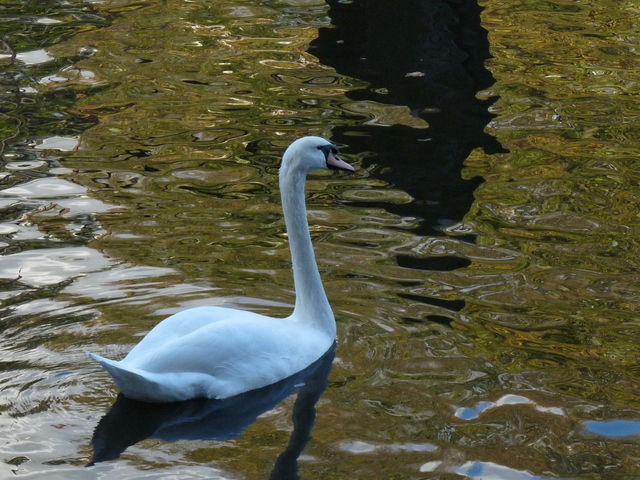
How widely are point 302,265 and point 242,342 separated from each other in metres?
0.91

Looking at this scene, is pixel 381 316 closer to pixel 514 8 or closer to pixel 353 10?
pixel 353 10

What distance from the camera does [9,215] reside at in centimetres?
820

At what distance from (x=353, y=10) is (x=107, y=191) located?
633cm

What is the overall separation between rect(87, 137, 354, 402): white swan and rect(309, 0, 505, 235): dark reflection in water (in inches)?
71.3

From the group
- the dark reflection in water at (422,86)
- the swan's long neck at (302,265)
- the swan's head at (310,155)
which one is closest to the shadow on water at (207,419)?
the swan's long neck at (302,265)

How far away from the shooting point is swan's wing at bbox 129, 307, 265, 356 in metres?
5.45

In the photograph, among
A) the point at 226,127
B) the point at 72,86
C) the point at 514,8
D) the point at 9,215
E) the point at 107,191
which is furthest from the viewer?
the point at 514,8

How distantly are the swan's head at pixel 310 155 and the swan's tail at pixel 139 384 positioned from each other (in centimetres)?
165

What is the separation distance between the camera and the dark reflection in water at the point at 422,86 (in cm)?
887

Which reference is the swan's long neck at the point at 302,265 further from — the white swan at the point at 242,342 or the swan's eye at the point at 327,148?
the swan's eye at the point at 327,148

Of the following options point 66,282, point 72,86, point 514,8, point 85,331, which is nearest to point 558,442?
point 85,331

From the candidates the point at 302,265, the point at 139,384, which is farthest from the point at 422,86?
the point at 139,384

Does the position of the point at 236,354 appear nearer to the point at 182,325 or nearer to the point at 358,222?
the point at 182,325

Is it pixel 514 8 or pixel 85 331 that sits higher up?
pixel 514 8
